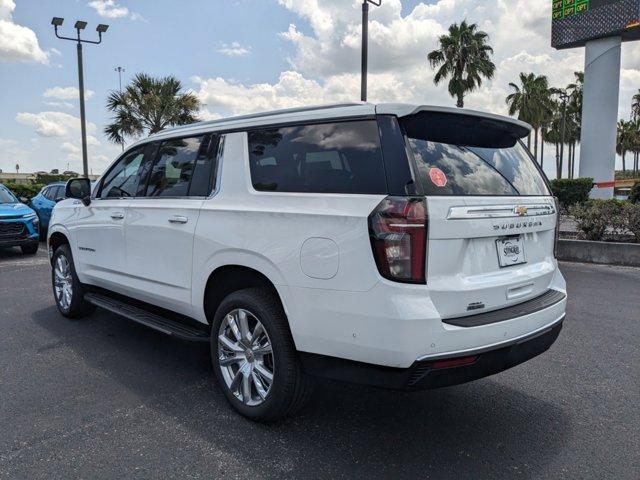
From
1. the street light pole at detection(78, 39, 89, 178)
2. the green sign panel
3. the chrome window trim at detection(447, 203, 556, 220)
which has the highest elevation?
the green sign panel

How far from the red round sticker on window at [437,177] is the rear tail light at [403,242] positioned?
0.22m

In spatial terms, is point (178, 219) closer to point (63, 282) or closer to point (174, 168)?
point (174, 168)

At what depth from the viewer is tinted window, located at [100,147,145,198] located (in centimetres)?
443

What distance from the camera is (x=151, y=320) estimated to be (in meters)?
3.99

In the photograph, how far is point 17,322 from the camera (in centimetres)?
552

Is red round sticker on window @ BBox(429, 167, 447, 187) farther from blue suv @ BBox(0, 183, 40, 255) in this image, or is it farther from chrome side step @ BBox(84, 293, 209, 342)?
blue suv @ BBox(0, 183, 40, 255)

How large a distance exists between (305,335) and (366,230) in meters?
0.69

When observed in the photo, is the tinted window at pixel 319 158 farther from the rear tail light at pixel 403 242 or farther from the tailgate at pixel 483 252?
the tailgate at pixel 483 252

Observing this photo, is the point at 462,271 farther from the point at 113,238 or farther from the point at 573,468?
the point at 113,238

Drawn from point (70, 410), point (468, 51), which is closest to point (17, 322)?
point (70, 410)

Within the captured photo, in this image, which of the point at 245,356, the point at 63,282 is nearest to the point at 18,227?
the point at 63,282

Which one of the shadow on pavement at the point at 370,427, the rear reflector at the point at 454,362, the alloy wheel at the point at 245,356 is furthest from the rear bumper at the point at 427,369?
the shadow on pavement at the point at 370,427

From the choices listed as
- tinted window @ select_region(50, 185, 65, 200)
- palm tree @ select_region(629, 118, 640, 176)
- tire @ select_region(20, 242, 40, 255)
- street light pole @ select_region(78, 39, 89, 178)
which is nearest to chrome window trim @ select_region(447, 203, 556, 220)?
tire @ select_region(20, 242, 40, 255)

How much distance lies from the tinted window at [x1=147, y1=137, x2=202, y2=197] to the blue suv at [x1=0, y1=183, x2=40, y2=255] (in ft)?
25.0
